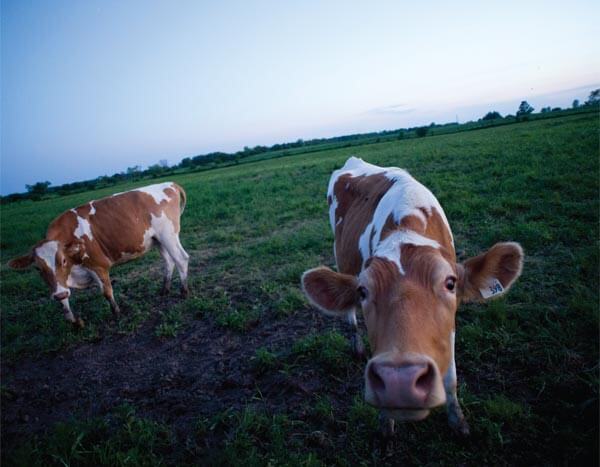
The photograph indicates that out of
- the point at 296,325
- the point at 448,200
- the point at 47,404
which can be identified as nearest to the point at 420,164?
the point at 448,200

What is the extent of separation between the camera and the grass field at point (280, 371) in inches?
99.0

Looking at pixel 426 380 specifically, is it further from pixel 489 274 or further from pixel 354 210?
pixel 354 210

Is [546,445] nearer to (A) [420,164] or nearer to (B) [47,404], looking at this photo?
(B) [47,404]

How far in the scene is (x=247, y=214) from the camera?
37.8 ft

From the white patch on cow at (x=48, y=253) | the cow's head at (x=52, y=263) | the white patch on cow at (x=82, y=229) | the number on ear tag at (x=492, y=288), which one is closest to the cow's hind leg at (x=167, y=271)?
the white patch on cow at (x=82, y=229)

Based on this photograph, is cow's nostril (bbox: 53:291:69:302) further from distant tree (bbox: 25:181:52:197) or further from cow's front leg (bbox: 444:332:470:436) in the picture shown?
distant tree (bbox: 25:181:52:197)

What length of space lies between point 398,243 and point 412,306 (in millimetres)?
503

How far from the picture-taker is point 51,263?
4.80m

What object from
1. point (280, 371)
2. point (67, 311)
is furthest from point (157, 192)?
point (280, 371)

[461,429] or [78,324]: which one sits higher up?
[78,324]

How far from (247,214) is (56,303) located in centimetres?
641

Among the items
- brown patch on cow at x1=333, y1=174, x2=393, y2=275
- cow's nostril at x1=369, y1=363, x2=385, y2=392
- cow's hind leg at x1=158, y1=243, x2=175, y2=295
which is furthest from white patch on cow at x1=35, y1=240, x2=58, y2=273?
cow's nostril at x1=369, y1=363, x2=385, y2=392

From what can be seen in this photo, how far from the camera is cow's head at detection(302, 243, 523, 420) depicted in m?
1.47

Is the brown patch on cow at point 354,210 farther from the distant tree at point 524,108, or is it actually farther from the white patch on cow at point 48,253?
the distant tree at point 524,108
